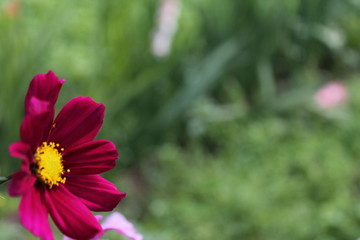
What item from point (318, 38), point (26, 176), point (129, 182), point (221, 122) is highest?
point (318, 38)

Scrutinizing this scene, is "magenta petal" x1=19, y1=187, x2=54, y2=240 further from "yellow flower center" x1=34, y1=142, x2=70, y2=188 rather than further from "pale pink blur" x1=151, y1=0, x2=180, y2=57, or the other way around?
"pale pink blur" x1=151, y1=0, x2=180, y2=57

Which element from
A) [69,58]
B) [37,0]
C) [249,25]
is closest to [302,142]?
[249,25]

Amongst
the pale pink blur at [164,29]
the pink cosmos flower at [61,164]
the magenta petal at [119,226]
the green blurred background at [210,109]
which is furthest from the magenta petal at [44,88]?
the pale pink blur at [164,29]

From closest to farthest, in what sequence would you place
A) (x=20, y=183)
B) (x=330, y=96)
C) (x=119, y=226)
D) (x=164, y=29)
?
1. (x=20, y=183)
2. (x=119, y=226)
3. (x=164, y=29)
4. (x=330, y=96)

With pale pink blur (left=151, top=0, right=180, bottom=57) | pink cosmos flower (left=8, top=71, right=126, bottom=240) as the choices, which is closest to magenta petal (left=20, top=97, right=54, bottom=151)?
pink cosmos flower (left=8, top=71, right=126, bottom=240)

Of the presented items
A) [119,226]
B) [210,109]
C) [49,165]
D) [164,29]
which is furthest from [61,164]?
[210,109]

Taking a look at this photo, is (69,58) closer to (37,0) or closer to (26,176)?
(37,0)

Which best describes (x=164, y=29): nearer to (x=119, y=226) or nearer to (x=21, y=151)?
(x=119, y=226)
